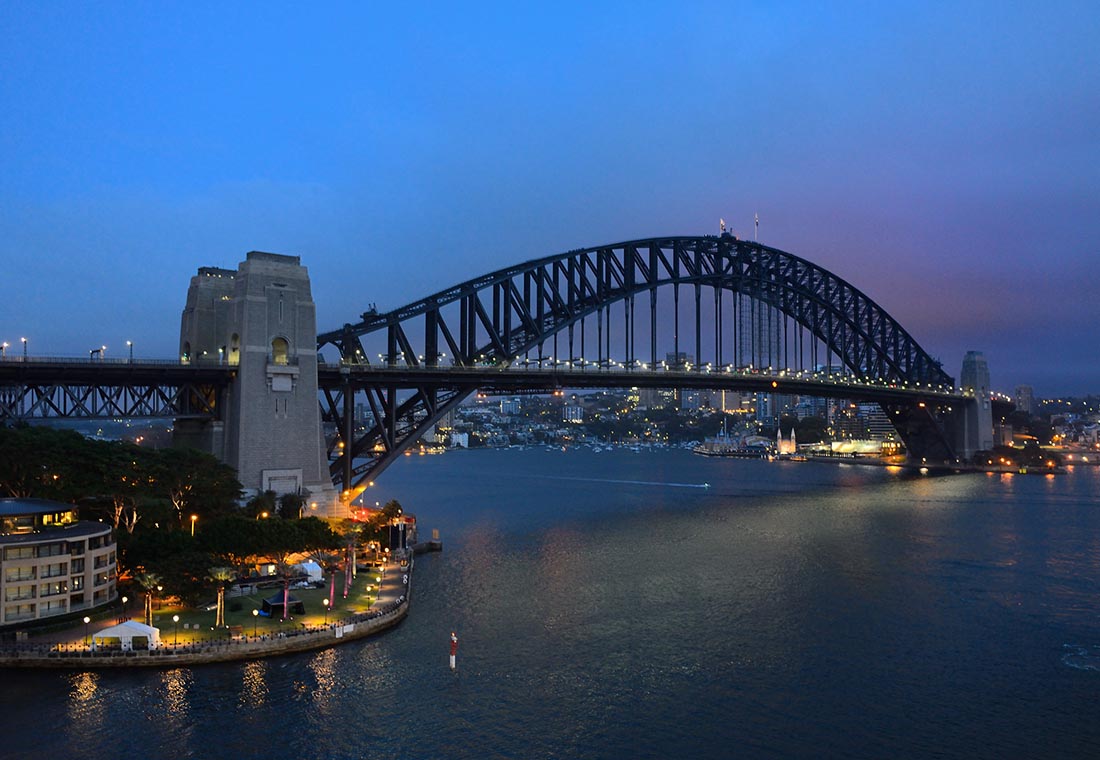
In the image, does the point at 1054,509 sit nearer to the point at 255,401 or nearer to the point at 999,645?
the point at 999,645

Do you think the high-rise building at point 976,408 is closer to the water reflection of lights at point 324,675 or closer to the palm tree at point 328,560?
the palm tree at point 328,560

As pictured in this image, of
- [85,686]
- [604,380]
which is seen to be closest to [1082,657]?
[85,686]

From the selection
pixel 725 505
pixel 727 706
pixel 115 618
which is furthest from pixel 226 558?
pixel 725 505

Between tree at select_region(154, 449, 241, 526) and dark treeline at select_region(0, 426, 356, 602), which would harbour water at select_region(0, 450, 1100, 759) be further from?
tree at select_region(154, 449, 241, 526)

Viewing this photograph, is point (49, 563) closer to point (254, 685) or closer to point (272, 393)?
point (254, 685)

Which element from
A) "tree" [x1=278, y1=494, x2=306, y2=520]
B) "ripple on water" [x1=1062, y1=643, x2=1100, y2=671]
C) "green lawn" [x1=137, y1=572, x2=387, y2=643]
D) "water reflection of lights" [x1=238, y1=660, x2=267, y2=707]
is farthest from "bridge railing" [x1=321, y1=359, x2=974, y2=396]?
"ripple on water" [x1=1062, y1=643, x2=1100, y2=671]

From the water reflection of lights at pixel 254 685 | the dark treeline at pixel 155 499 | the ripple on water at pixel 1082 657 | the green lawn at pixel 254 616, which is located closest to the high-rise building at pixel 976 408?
the ripple on water at pixel 1082 657
